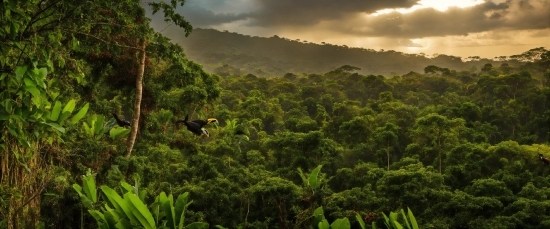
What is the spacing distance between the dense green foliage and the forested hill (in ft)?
190

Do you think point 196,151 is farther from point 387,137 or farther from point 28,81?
point 387,137

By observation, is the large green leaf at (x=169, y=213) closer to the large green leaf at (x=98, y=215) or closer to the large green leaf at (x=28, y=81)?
the large green leaf at (x=98, y=215)

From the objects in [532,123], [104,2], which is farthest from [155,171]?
[532,123]

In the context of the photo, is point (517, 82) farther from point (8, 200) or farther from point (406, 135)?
point (8, 200)

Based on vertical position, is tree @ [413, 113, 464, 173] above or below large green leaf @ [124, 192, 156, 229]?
below

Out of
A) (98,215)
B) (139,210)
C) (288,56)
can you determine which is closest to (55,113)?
(98,215)

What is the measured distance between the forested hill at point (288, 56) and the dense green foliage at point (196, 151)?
57921mm

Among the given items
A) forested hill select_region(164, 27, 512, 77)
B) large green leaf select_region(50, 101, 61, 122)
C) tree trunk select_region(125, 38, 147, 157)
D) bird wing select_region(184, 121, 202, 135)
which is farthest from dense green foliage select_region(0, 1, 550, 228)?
forested hill select_region(164, 27, 512, 77)

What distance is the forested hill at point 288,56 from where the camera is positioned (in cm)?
9391

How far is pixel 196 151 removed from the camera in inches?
356

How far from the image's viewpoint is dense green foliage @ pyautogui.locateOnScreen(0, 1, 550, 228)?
1.94 metres

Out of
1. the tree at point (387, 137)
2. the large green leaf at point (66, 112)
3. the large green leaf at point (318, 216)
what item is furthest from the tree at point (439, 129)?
the large green leaf at point (66, 112)

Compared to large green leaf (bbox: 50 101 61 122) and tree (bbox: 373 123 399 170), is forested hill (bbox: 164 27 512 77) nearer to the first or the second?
tree (bbox: 373 123 399 170)

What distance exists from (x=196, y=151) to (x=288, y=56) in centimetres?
10941
